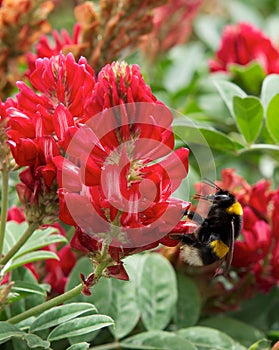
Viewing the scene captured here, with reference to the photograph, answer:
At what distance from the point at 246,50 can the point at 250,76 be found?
0.16 meters

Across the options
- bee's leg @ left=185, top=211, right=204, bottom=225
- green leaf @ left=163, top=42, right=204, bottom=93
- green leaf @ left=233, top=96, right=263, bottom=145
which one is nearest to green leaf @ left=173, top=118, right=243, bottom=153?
green leaf @ left=233, top=96, right=263, bottom=145

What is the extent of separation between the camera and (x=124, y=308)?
1.28 m

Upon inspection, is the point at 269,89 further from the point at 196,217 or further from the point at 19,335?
the point at 19,335

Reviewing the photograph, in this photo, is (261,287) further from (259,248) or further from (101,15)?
(101,15)

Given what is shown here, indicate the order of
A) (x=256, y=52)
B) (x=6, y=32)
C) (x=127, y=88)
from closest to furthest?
(x=127, y=88), (x=6, y=32), (x=256, y=52)

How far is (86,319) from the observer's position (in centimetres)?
99

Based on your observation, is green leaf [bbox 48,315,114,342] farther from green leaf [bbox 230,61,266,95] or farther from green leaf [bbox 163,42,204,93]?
green leaf [bbox 163,42,204,93]

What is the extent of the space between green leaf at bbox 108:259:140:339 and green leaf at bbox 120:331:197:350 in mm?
19

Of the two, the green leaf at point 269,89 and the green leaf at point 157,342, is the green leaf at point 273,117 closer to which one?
the green leaf at point 269,89

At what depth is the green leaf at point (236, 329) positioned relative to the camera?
137 cm

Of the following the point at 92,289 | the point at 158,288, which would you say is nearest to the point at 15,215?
the point at 92,289

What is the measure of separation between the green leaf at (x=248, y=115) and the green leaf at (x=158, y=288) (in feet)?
0.94

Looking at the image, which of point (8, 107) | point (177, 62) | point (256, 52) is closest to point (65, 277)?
point (8, 107)

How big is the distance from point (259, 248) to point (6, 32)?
67cm
